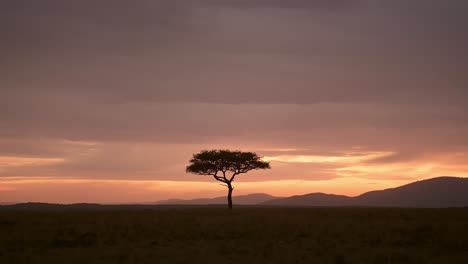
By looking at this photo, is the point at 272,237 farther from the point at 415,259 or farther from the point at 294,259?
the point at 415,259

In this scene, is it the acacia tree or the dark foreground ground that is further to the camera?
the acacia tree

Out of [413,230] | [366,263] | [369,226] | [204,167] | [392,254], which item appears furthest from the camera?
[204,167]

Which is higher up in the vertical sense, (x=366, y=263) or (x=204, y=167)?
(x=204, y=167)

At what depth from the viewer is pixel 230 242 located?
87.1 feet

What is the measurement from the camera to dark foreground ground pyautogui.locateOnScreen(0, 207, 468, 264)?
21406 mm

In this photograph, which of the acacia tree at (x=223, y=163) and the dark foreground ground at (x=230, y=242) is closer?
the dark foreground ground at (x=230, y=242)

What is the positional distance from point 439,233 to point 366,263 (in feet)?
37.3

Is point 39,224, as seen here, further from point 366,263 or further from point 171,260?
point 366,263

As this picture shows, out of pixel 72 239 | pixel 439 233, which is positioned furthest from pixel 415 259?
pixel 72 239

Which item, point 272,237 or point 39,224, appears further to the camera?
point 39,224

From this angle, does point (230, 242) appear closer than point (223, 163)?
Yes

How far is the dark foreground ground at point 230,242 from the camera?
843 inches

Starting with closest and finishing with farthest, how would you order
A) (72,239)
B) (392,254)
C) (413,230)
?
(392,254)
(72,239)
(413,230)

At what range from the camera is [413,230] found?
3072 centimetres
